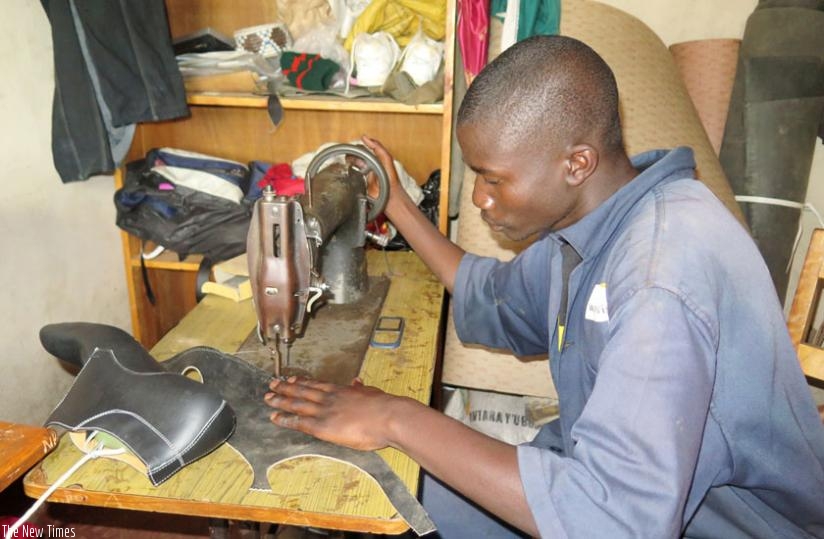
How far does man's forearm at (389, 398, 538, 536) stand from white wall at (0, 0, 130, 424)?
120cm

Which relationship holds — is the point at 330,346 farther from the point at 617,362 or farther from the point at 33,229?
the point at 33,229

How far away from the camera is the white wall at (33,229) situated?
1.61 metres

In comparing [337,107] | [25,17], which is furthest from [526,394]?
[25,17]

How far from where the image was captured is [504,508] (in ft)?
2.71

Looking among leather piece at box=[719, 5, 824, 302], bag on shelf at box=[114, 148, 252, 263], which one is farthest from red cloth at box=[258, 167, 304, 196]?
leather piece at box=[719, 5, 824, 302]

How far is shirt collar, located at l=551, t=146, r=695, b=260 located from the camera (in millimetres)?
946

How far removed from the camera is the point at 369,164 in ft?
4.90

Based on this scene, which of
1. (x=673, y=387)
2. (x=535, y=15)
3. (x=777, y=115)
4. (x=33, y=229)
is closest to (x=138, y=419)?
(x=673, y=387)

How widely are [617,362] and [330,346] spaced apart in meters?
0.73

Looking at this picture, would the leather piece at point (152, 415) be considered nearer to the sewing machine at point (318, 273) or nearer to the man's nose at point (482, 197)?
the sewing machine at point (318, 273)

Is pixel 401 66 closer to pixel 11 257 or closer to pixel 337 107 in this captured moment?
pixel 337 107

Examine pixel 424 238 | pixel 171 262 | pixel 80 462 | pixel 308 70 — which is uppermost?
pixel 308 70

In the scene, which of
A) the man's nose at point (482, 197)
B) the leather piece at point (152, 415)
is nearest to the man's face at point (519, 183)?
the man's nose at point (482, 197)

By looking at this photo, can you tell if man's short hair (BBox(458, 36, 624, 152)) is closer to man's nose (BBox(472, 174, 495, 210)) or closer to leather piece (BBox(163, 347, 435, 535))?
man's nose (BBox(472, 174, 495, 210))
